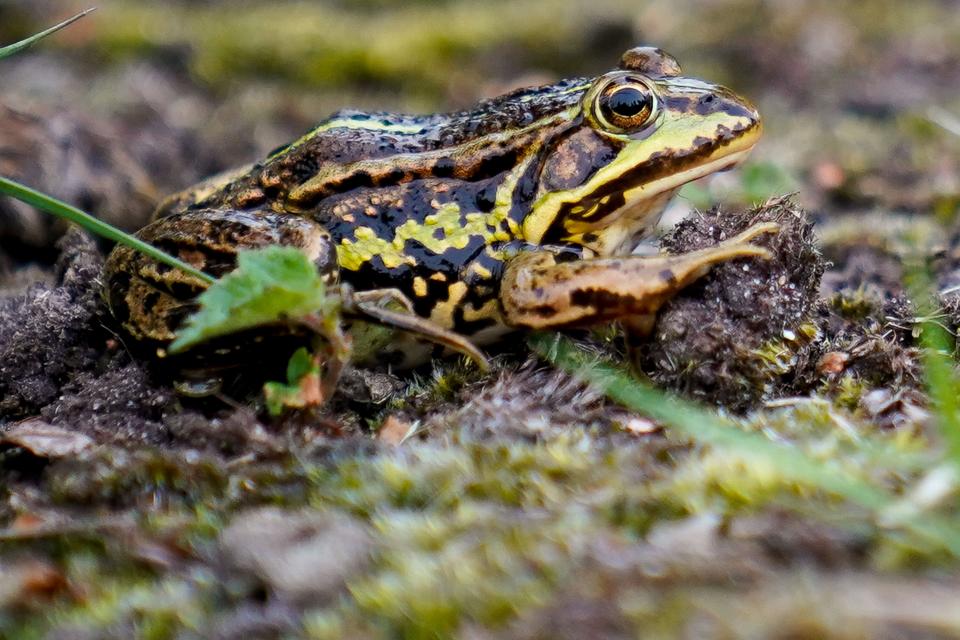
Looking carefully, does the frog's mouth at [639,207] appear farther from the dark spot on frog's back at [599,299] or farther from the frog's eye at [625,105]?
the dark spot on frog's back at [599,299]

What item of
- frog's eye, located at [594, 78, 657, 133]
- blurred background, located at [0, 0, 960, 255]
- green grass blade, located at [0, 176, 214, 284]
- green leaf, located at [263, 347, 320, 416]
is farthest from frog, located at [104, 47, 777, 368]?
blurred background, located at [0, 0, 960, 255]

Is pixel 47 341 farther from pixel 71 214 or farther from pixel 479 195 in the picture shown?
pixel 479 195

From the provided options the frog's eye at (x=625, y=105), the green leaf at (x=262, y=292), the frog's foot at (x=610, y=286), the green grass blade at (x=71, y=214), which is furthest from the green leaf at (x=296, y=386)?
the frog's eye at (x=625, y=105)

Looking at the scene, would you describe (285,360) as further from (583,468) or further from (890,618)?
(890,618)

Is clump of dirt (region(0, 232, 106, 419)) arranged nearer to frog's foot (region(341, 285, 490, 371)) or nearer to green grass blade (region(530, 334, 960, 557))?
frog's foot (region(341, 285, 490, 371))

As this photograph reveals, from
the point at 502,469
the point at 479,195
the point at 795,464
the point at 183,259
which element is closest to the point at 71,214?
the point at 183,259

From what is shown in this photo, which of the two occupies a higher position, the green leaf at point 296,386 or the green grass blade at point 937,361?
the green grass blade at point 937,361
